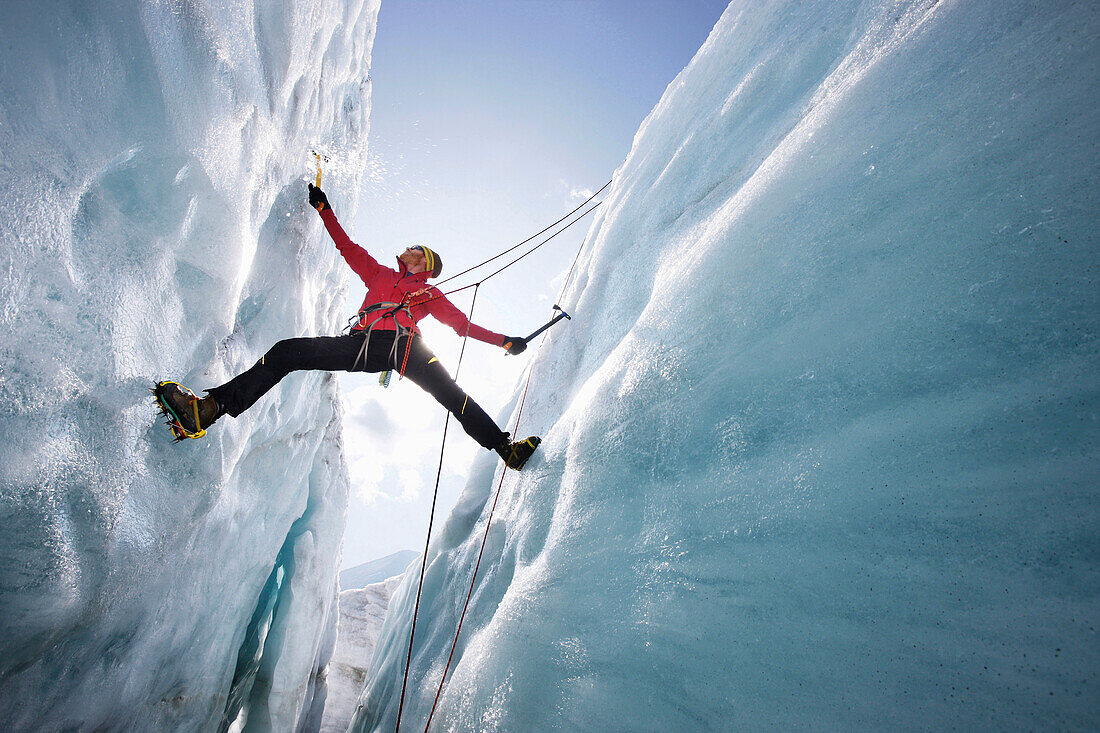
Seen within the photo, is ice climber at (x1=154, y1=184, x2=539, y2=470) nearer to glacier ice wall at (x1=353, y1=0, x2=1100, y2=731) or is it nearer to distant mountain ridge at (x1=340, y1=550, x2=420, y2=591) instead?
glacier ice wall at (x1=353, y1=0, x2=1100, y2=731)

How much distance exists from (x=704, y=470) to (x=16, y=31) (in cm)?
271

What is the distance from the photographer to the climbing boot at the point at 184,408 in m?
2.03

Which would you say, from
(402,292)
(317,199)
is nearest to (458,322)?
(402,292)

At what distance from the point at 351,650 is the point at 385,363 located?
1568 centimetres

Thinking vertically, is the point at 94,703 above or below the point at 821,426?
below

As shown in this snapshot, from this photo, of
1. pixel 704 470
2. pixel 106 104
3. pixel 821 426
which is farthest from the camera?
pixel 106 104

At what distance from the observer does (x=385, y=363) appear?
2.78 metres

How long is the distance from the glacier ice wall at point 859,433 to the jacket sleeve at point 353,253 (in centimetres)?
208

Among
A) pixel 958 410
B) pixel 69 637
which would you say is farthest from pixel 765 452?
pixel 69 637

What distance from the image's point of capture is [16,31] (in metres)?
1.41

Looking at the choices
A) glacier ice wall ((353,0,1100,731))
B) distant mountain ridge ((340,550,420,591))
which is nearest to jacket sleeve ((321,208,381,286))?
glacier ice wall ((353,0,1100,731))

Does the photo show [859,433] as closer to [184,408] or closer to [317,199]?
[184,408]

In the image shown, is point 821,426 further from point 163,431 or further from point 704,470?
point 163,431

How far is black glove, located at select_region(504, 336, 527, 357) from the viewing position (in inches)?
128
